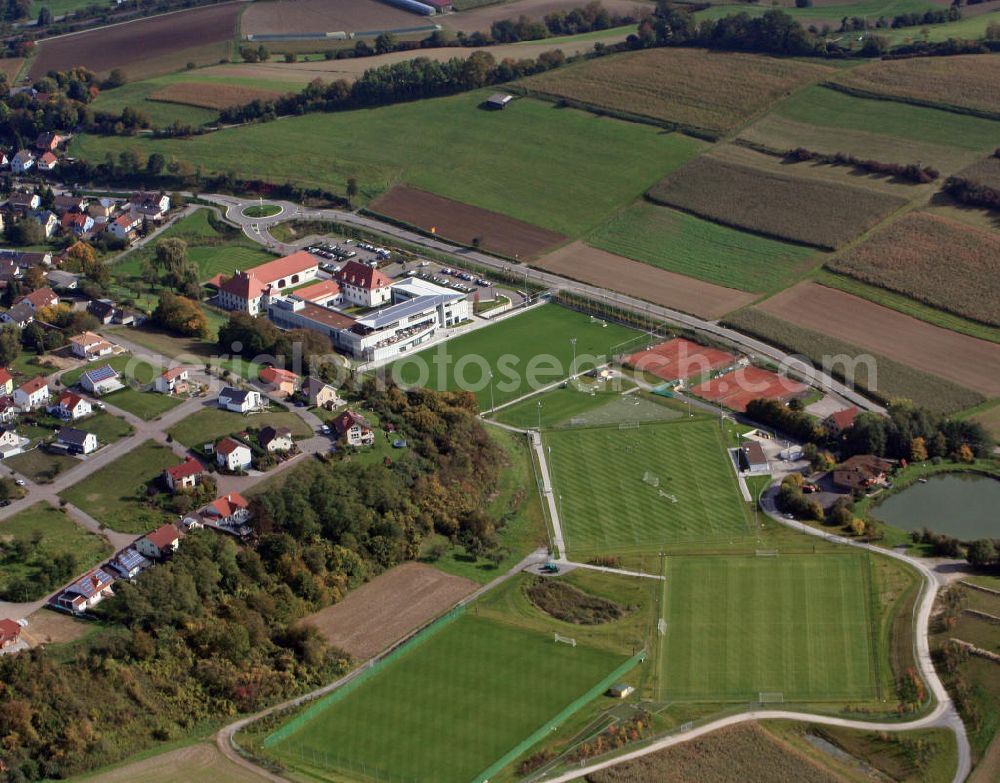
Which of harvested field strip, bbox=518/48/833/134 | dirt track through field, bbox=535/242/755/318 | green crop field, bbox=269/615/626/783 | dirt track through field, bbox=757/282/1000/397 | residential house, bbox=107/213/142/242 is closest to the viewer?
green crop field, bbox=269/615/626/783

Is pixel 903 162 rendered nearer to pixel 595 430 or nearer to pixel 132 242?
pixel 595 430

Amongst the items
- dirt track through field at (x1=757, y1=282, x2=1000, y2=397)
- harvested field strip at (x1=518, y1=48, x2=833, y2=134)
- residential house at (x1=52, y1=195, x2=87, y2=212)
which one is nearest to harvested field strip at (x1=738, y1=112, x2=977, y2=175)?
harvested field strip at (x1=518, y1=48, x2=833, y2=134)

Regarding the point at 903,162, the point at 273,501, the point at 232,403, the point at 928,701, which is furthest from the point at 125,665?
the point at 903,162

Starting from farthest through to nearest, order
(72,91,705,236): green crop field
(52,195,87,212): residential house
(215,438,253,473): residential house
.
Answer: (52,195,87,212): residential house < (72,91,705,236): green crop field < (215,438,253,473): residential house

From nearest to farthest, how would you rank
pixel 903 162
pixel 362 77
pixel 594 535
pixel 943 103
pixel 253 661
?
pixel 253 661 → pixel 594 535 → pixel 903 162 → pixel 943 103 → pixel 362 77

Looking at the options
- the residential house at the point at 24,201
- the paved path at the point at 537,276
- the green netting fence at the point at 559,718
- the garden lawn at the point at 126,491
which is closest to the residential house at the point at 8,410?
the garden lawn at the point at 126,491

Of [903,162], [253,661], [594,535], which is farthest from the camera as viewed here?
[903,162]

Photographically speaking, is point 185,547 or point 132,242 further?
point 132,242

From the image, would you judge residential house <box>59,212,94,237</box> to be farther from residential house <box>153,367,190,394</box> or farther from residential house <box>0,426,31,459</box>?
residential house <box>0,426,31,459</box>
